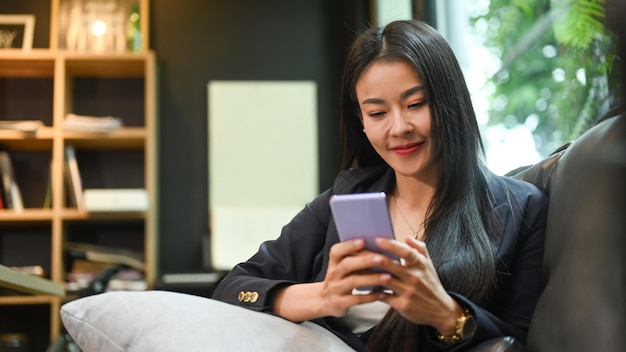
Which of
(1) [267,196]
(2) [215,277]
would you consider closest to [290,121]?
(1) [267,196]

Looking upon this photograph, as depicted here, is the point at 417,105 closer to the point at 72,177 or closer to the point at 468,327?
the point at 468,327

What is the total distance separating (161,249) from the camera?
4812mm

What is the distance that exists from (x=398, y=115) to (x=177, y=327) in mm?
565

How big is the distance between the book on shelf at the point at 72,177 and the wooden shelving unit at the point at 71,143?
0.05 m

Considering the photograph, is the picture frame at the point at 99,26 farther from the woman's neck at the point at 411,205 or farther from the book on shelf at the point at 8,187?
the woman's neck at the point at 411,205

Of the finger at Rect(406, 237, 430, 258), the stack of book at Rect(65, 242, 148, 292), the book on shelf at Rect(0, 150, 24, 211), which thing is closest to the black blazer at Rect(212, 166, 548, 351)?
the finger at Rect(406, 237, 430, 258)

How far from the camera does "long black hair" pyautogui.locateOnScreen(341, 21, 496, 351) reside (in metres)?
1.37

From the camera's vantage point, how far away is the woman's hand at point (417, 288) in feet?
3.72

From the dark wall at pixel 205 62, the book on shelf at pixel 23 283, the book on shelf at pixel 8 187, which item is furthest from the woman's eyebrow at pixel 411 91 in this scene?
the book on shelf at pixel 8 187

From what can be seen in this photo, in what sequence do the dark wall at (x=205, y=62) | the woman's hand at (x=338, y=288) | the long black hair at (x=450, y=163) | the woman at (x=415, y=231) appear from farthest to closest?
the dark wall at (x=205, y=62), the long black hair at (x=450, y=163), the woman at (x=415, y=231), the woman's hand at (x=338, y=288)

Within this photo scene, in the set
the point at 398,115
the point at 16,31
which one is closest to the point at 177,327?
the point at 398,115

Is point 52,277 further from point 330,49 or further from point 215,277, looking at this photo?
point 330,49

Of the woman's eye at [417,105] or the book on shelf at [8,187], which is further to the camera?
the book on shelf at [8,187]

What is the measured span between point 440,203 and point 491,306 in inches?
8.4
